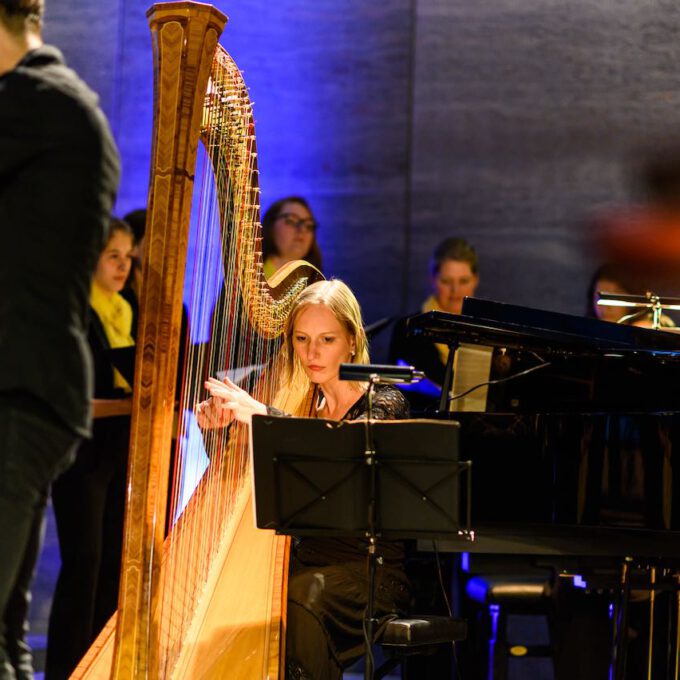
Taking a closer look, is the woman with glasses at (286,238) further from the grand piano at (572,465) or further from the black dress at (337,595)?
the black dress at (337,595)

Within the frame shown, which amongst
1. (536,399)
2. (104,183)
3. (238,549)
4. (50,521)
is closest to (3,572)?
(104,183)

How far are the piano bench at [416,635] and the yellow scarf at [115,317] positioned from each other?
61.7 inches

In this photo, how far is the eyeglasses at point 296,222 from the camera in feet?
15.5

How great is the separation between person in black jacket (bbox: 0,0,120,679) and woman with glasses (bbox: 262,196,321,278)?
2936 mm

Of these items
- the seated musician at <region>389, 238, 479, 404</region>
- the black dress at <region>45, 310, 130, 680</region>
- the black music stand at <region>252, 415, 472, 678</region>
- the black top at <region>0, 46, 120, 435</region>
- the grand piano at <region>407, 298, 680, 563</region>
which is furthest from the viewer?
the seated musician at <region>389, 238, 479, 404</region>

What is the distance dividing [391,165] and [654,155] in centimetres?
127

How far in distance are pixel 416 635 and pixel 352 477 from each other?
51 centimetres

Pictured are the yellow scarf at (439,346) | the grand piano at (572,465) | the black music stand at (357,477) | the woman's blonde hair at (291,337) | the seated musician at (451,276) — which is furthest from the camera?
the seated musician at (451,276)

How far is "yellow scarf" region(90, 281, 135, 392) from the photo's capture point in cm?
401

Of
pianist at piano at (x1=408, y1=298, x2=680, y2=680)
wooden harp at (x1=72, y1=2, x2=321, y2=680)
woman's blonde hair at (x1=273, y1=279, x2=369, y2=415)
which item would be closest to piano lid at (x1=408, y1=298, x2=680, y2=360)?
pianist at piano at (x1=408, y1=298, x2=680, y2=680)

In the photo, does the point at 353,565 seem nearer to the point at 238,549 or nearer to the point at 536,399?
the point at 238,549

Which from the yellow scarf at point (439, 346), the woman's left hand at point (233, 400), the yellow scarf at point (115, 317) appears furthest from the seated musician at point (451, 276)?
the woman's left hand at point (233, 400)

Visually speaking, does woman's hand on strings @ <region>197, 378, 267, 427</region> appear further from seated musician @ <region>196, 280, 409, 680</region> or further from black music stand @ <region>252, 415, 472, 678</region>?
black music stand @ <region>252, 415, 472, 678</region>

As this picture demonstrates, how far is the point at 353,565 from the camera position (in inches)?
115
